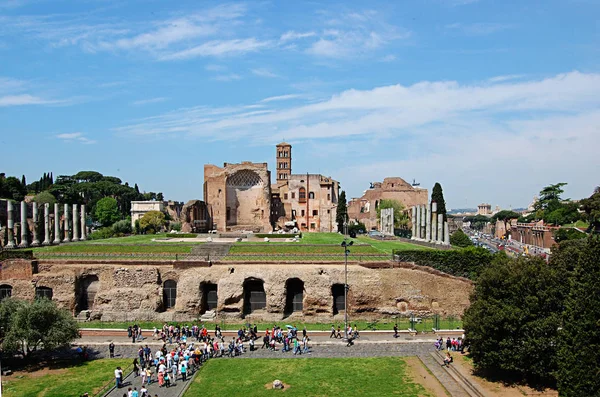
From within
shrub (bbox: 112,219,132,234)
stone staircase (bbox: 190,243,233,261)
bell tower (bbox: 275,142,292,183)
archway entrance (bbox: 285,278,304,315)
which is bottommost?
archway entrance (bbox: 285,278,304,315)

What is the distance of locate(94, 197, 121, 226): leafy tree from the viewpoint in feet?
300

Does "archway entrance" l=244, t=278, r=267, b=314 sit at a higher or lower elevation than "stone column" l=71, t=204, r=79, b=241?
lower

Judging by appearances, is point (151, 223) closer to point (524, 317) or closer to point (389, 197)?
point (389, 197)

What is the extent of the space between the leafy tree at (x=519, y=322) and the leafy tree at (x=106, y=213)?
8013 cm

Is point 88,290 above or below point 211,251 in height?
below

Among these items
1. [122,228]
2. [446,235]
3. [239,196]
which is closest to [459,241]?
[446,235]

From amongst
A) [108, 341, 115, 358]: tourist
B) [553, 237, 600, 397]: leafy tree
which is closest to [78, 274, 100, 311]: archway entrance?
[108, 341, 115, 358]: tourist

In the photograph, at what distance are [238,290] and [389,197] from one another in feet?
199

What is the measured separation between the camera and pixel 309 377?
23.1 metres

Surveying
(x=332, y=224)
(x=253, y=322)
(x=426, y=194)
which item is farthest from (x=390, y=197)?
(x=253, y=322)

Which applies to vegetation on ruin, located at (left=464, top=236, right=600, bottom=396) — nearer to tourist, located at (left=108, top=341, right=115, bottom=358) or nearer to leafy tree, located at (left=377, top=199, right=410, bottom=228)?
tourist, located at (left=108, top=341, right=115, bottom=358)

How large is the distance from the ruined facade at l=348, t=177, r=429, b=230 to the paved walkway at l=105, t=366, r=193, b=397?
221ft

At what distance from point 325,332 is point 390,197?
2429 inches

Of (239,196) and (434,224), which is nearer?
(434,224)
